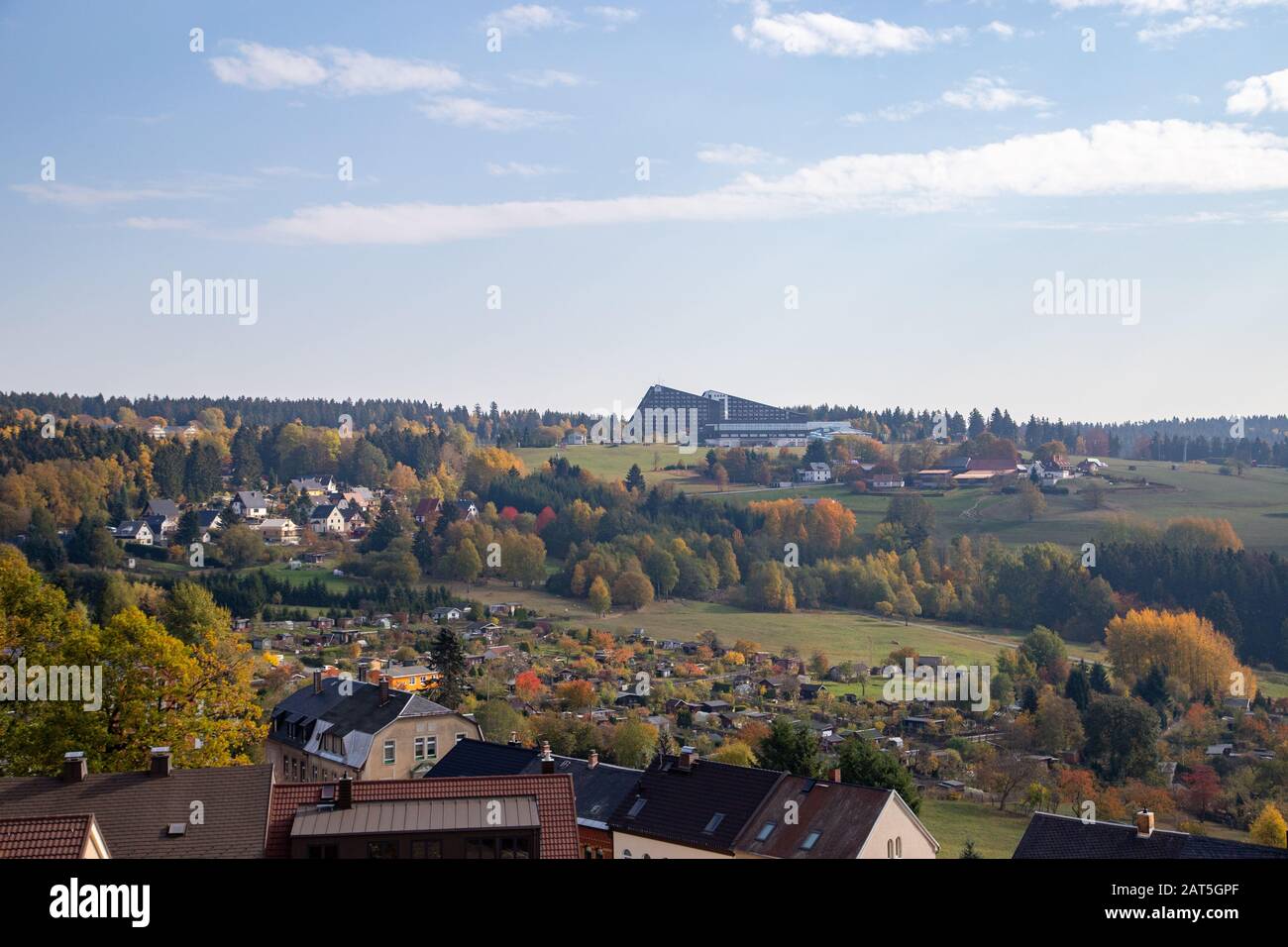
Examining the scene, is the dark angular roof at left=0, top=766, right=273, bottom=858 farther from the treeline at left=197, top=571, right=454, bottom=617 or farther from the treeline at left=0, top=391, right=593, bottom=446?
the treeline at left=0, top=391, right=593, bottom=446

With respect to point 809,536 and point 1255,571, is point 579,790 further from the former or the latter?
point 809,536

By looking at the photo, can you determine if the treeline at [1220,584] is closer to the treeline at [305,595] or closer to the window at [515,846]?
the treeline at [305,595]

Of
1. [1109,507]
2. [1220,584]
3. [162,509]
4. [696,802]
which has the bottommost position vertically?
[1220,584]

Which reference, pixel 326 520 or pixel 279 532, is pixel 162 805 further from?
pixel 326 520

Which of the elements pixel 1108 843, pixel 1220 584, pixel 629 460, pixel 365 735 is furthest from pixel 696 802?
pixel 629 460

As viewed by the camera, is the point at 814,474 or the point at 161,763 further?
the point at 814,474

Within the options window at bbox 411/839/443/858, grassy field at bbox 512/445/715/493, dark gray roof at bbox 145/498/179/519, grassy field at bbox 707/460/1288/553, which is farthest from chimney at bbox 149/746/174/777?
grassy field at bbox 512/445/715/493
